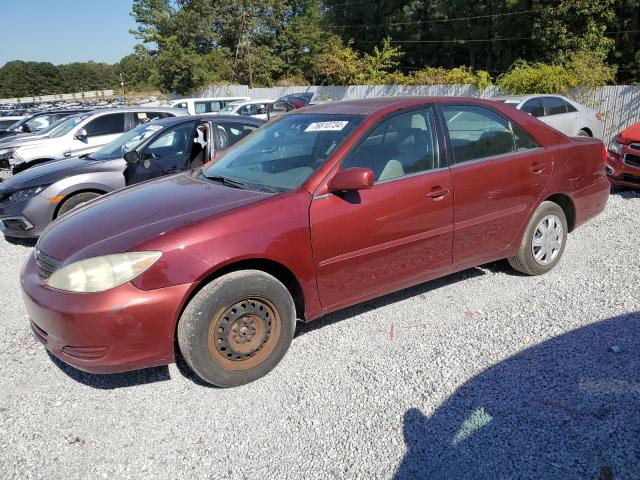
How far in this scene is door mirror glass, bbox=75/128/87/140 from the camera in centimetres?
998

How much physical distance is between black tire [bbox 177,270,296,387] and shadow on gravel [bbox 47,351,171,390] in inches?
19.0

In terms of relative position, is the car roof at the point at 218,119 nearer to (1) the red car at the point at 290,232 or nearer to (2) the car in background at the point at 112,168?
(2) the car in background at the point at 112,168

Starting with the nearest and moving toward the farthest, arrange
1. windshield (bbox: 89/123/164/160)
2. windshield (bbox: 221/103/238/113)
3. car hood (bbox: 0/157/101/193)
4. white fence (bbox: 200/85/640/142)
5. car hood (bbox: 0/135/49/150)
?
car hood (bbox: 0/157/101/193) → windshield (bbox: 89/123/164/160) → car hood (bbox: 0/135/49/150) → white fence (bbox: 200/85/640/142) → windshield (bbox: 221/103/238/113)

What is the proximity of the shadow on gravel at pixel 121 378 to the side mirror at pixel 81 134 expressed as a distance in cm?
770

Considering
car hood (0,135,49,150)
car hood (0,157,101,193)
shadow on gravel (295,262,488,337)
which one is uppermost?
car hood (0,135,49,150)

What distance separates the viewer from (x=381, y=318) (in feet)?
13.1

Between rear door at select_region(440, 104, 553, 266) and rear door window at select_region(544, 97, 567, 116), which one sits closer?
rear door at select_region(440, 104, 553, 266)

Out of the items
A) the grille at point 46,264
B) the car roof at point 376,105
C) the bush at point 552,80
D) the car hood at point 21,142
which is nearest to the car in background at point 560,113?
the bush at point 552,80

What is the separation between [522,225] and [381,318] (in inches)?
58.4

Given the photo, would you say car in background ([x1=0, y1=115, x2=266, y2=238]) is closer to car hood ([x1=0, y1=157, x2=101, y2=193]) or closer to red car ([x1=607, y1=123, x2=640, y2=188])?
car hood ([x1=0, y1=157, x2=101, y2=193])

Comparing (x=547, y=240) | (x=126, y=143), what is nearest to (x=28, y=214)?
(x=126, y=143)

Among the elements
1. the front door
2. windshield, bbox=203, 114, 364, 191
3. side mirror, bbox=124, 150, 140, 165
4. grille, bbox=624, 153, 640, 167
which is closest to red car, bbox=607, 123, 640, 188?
grille, bbox=624, 153, 640, 167

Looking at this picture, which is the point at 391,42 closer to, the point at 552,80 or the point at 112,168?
the point at 552,80

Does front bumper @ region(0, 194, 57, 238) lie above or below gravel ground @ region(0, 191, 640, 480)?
above
